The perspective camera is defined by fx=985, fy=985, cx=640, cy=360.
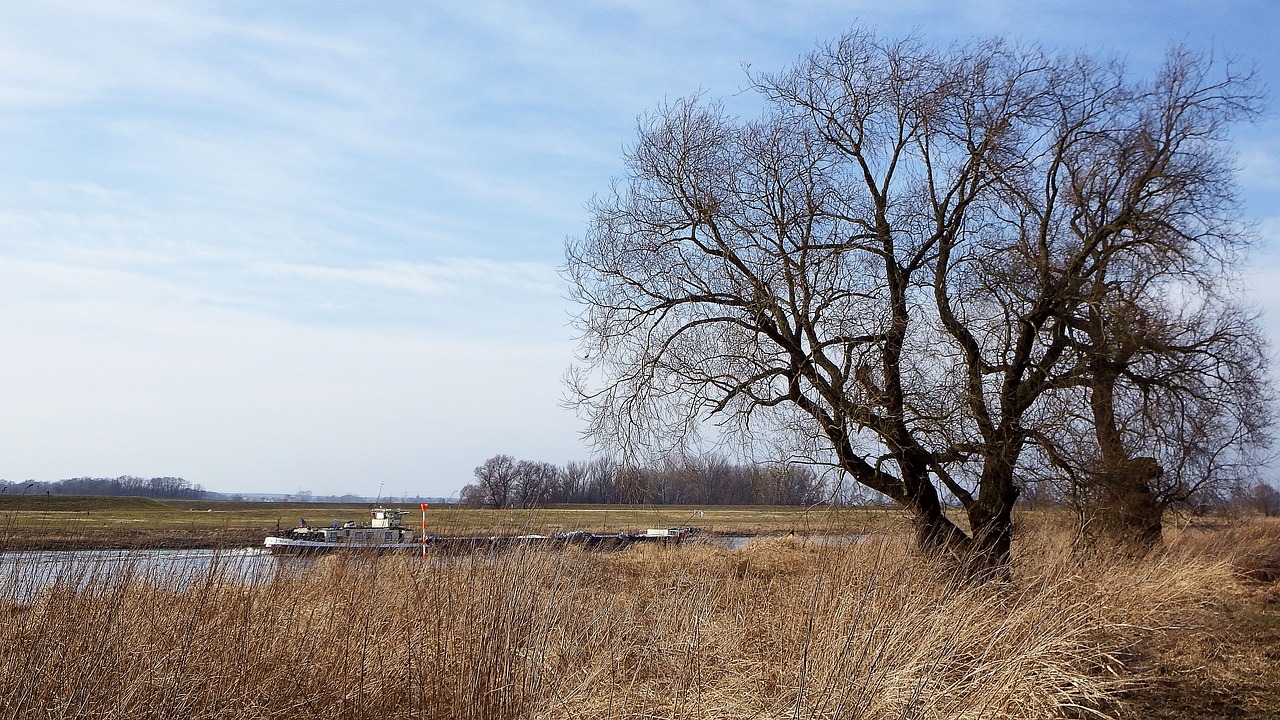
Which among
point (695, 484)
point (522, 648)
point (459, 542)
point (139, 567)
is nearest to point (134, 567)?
point (139, 567)

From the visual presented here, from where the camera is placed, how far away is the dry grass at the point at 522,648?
5242 mm

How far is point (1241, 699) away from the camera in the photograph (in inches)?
300

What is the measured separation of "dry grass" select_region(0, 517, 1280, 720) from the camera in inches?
206

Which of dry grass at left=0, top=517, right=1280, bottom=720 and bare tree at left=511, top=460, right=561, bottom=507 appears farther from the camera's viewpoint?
bare tree at left=511, top=460, right=561, bottom=507

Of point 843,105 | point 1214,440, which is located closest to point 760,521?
point 843,105

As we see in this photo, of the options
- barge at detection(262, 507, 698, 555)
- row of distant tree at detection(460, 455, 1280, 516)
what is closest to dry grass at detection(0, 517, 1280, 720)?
barge at detection(262, 507, 698, 555)

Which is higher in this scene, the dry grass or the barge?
the barge

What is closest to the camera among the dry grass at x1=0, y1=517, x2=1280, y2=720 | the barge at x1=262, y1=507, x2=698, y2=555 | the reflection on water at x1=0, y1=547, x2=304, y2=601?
the dry grass at x1=0, y1=517, x2=1280, y2=720

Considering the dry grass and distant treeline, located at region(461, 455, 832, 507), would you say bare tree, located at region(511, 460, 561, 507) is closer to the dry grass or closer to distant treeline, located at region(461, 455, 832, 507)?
the dry grass

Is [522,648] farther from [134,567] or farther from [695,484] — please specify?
[695,484]

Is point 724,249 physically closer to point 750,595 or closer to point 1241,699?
point 750,595

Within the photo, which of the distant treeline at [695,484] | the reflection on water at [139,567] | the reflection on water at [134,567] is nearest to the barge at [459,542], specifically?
the reflection on water at [139,567]

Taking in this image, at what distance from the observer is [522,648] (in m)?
5.71

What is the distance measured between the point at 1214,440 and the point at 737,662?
9880mm
